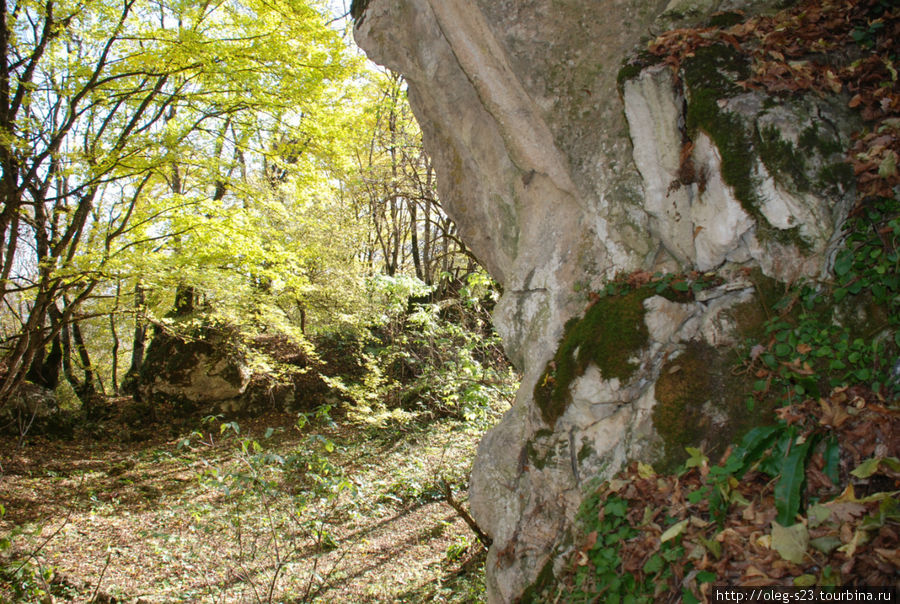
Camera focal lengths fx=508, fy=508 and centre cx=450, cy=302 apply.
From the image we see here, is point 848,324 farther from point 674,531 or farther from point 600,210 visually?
point 600,210

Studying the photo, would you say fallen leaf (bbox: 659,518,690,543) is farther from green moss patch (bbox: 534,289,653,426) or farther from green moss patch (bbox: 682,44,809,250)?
green moss patch (bbox: 682,44,809,250)

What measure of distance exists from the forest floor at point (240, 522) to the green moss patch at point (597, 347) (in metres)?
1.68

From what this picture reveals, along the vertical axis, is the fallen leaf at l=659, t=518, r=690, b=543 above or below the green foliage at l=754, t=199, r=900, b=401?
below

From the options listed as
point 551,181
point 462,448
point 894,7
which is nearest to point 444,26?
point 551,181

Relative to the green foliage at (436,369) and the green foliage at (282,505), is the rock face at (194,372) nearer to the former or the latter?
the green foliage at (436,369)

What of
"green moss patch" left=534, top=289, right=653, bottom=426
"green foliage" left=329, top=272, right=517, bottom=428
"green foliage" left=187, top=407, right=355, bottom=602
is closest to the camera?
"green moss patch" left=534, top=289, right=653, bottom=426

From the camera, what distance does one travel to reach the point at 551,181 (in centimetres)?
454

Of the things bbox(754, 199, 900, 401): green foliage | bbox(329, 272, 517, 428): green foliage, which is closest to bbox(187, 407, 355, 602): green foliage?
bbox(329, 272, 517, 428): green foliage

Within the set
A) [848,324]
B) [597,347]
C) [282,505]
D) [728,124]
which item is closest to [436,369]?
[282,505]

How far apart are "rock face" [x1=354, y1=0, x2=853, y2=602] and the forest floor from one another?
1644 millimetres

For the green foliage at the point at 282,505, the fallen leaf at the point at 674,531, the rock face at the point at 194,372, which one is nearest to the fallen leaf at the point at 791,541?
the fallen leaf at the point at 674,531

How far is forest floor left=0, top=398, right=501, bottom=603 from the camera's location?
4645mm

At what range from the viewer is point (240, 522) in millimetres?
5375

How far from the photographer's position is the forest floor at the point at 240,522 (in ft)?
15.2
